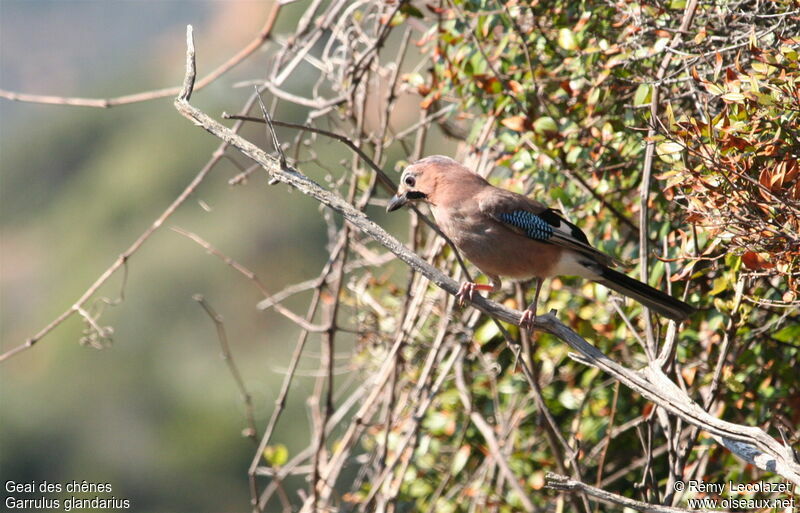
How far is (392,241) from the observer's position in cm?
314

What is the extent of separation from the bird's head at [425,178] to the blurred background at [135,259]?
11.6ft

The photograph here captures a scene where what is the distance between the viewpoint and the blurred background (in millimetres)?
8453

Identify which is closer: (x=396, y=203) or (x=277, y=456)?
(x=396, y=203)

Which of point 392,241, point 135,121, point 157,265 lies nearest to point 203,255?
point 157,265

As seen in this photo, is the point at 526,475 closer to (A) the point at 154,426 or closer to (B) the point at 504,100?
(B) the point at 504,100

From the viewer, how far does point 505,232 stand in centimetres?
420

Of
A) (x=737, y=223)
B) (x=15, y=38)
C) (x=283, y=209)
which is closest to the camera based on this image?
(x=737, y=223)

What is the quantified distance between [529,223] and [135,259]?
6781 mm

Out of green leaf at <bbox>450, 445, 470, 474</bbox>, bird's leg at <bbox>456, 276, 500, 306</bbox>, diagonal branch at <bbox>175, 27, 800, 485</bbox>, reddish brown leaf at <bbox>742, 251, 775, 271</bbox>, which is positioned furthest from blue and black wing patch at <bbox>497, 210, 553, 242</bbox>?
green leaf at <bbox>450, 445, 470, 474</bbox>

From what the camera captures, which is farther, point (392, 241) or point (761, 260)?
point (392, 241)

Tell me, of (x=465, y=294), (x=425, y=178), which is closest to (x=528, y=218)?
(x=425, y=178)

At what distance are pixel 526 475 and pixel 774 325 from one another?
1728 millimetres

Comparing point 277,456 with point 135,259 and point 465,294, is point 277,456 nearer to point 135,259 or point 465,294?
point 465,294

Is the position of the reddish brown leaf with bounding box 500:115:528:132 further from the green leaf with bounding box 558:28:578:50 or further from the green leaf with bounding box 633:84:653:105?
the green leaf with bounding box 633:84:653:105
